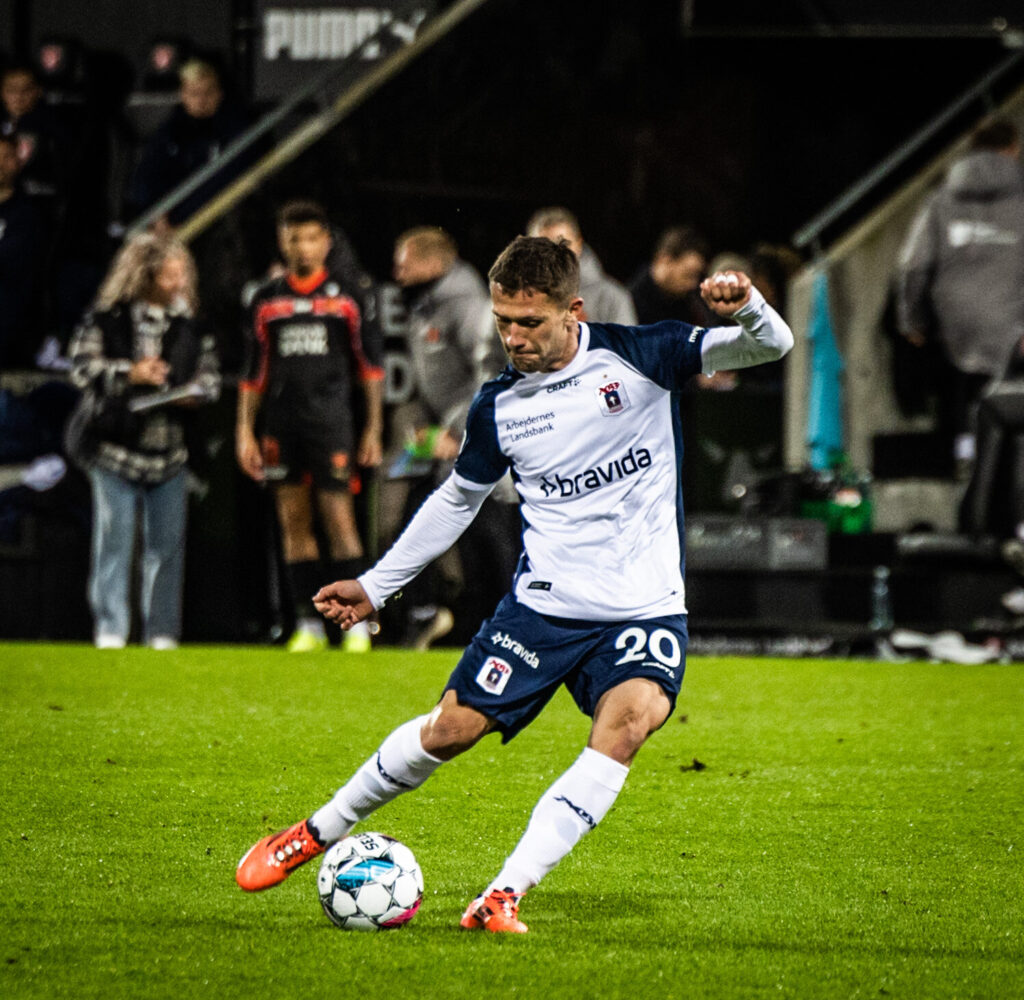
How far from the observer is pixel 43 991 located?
3.62 metres

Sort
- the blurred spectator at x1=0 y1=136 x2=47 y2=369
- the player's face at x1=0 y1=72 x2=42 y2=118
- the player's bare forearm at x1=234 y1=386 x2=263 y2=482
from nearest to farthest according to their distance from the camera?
the player's bare forearm at x1=234 y1=386 x2=263 y2=482 → the blurred spectator at x1=0 y1=136 x2=47 y2=369 → the player's face at x1=0 y1=72 x2=42 y2=118

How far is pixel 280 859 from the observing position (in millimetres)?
4461

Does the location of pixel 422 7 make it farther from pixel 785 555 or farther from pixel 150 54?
pixel 785 555

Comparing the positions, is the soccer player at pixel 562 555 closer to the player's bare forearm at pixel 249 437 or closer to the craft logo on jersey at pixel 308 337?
the craft logo on jersey at pixel 308 337

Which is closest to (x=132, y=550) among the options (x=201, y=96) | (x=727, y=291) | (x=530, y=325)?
(x=201, y=96)

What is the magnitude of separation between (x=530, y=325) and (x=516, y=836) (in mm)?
1770

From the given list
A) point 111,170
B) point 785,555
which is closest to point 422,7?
point 111,170

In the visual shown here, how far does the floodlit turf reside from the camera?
3.86 m

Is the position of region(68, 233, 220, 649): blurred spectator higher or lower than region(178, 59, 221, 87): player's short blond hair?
lower

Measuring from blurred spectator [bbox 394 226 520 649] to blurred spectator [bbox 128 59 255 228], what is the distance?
2.51m

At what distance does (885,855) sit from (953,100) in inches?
394

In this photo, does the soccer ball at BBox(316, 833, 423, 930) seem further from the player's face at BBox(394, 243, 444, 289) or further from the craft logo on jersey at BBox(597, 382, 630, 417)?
the player's face at BBox(394, 243, 444, 289)

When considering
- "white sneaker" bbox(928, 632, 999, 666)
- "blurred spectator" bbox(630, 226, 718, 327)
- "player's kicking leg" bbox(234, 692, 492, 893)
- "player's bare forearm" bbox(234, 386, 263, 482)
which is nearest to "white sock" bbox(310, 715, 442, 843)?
"player's kicking leg" bbox(234, 692, 492, 893)

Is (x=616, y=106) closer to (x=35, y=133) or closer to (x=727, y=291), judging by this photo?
(x=35, y=133)
